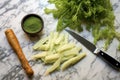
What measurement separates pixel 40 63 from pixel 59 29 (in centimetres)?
16

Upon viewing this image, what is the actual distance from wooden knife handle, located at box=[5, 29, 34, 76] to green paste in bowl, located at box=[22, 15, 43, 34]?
55 mm

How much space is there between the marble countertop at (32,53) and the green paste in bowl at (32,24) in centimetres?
4

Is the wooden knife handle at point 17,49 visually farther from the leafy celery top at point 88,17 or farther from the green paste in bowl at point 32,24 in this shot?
the leafy celery top at point 88,17

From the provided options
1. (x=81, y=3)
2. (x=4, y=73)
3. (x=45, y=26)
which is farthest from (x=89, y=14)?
(x=4, y=73)

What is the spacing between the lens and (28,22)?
1.09 metres

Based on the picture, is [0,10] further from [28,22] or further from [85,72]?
[85,72]

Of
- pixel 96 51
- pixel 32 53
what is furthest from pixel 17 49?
pixel 96 51

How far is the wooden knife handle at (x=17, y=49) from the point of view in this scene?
1.02 metres

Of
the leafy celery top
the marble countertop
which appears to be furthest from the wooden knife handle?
the leafy celery top

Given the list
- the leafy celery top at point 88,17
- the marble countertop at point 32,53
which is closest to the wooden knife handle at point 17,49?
the marble countertop at point 32,53

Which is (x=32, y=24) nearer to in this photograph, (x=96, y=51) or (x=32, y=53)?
(x=32, y=53)

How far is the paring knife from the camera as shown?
104 centimetres

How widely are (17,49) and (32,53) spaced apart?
6 centimetres

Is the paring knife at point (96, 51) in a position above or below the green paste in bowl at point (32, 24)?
below
